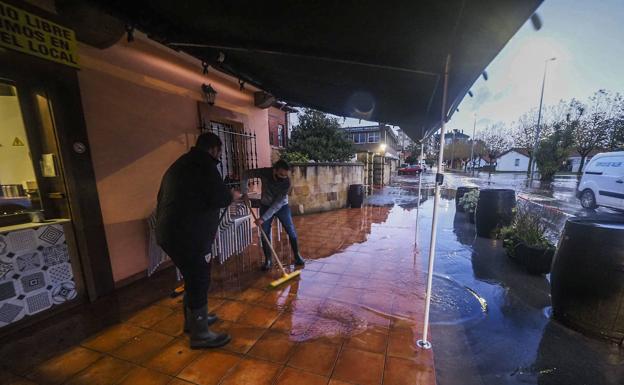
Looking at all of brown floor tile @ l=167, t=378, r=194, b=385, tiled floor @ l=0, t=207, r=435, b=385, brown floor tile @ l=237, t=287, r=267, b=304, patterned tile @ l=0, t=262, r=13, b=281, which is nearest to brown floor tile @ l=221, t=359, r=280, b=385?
tiled floor @ l=0, t=207, r=435, b=385

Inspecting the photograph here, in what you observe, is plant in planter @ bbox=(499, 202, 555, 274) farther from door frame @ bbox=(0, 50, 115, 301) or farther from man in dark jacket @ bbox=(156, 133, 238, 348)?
door frame @ bbox=(0, 50, 115, 301)

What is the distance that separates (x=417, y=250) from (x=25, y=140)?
5.64 m

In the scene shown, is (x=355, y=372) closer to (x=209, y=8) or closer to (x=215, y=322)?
(x=215, y=322)

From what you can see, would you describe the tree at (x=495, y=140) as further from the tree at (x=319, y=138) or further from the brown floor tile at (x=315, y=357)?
the brown floor tile at (x=315, y=357)

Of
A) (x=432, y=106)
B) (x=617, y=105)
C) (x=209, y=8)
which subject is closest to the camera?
(x=209, y=8)

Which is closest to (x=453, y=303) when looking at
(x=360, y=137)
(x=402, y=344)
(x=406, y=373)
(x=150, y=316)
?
(x=402, y=344)

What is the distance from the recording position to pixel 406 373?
1.88m

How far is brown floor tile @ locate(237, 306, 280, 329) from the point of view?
8.24ft

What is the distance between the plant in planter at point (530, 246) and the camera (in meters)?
3.48

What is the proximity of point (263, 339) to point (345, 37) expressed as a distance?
270 cm

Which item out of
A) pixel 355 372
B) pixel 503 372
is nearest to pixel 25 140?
pixel 355 372

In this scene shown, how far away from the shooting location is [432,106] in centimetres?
332

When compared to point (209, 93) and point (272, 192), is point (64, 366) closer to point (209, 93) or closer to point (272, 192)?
point (272, 192)

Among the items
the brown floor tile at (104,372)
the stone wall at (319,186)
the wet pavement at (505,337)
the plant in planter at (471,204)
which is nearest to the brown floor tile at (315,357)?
the wet pavement at (505,337)
